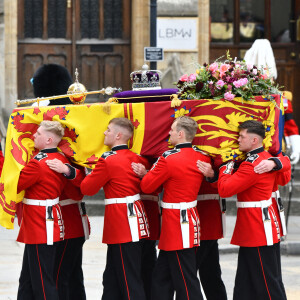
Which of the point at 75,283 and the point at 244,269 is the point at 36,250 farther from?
the point at 244,269

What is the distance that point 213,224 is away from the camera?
7324 millimetres

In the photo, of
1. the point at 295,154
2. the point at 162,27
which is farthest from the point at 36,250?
the point at 162,27

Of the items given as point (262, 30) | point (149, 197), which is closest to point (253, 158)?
point (149, 197)

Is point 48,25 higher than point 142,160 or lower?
higher

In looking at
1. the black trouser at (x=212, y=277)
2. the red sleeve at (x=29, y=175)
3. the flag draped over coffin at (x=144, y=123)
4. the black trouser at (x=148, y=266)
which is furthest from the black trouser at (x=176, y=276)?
the red sleeve at (x=29, y=175)

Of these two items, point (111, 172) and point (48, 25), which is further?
point (48, 25)

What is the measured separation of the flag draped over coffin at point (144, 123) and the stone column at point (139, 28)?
23.5 ft

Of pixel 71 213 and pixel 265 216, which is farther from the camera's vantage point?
pixel 71 213

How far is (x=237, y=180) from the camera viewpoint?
6855mm

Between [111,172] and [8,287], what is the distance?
8.15 feet

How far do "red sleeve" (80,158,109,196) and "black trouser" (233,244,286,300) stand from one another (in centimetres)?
123

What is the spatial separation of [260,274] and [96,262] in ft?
10.7

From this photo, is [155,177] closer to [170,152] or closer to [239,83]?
[170,152]

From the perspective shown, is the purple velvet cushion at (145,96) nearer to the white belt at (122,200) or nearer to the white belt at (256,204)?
the white belt at (122,200)
